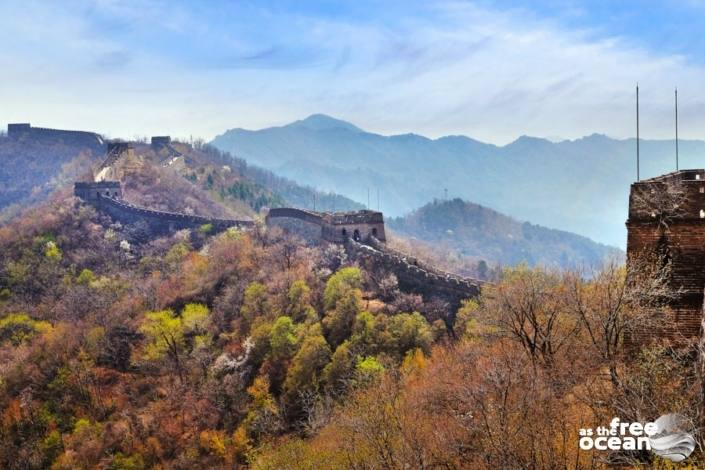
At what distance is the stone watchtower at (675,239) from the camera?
1606 centimetres

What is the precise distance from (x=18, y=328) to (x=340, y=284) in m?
32.0

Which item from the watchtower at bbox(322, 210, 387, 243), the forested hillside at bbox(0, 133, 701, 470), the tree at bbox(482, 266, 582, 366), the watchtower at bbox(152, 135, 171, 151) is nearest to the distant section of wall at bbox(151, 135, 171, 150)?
the watchtower at bbox(152, 135, 171, 151)

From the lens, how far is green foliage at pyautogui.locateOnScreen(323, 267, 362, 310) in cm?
4844

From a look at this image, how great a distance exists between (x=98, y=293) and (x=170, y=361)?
18.6 metres

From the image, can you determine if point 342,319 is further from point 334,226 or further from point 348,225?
point 348,225

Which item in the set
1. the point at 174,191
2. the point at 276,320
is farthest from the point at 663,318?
the point at 174,191

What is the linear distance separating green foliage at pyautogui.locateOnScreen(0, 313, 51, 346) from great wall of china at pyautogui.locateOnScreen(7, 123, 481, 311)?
2095cm

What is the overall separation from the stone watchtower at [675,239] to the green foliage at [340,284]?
105 feet

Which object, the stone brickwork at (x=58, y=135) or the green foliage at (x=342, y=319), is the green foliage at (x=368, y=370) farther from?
the stone brickwork at (x=58, y=135)

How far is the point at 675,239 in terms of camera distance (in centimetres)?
1628

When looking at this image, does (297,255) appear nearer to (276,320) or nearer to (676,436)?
(276,320)

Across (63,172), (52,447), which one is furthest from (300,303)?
(63,172)

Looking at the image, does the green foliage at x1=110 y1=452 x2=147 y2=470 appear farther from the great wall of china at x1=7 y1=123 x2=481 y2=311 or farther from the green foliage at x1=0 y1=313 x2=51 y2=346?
the green foliage at x1=0 y1=313 x2=51 y2=346

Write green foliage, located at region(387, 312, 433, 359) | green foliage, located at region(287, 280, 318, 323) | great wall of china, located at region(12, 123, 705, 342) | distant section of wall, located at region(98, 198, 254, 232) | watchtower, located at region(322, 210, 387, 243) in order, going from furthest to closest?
distant section of wall, located at region(98, 198, 254, 232)
watchtower, located at region(322, 210, 387, 243)
green foliage, located at region(287, 280, 318, 323)
green foliage, located at region(387, 312, 433, 359)
great wall of china, located at region(12, 123, 705, 342)
